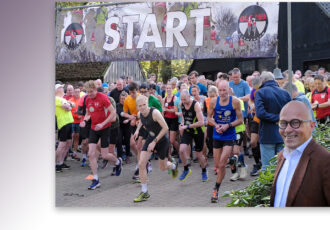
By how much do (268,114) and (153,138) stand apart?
1396 mm

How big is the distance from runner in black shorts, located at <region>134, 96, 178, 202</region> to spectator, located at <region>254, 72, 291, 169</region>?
1.08 metres

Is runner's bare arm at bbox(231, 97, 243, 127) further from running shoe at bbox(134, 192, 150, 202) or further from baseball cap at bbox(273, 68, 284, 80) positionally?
running shoe at bbox(134, 192, 150, 202)

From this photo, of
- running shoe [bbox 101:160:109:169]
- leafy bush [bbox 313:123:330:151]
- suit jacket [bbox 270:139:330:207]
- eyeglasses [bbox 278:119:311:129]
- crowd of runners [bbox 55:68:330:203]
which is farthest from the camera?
running shoe [bbox 101:160:109:169]

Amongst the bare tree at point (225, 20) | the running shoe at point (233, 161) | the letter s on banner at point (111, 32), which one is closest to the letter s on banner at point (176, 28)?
the bare tree at point (225, 20)

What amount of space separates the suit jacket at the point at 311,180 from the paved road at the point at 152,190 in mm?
1969

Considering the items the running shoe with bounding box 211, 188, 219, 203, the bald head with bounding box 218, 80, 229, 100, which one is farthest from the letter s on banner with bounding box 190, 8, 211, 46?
the running shoe with bounding box 211, 188, 219, 203

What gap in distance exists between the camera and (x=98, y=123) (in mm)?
5410

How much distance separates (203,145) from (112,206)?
4.78 ft

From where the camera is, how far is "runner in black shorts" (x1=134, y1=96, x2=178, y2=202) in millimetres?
Answer: 4801

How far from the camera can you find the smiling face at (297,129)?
2627 millimetres

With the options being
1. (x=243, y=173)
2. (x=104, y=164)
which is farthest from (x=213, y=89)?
(x=104, y=164)

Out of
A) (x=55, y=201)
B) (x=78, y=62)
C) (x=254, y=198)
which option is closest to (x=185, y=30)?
(x=78, y=62)

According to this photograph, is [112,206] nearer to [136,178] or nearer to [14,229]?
[136,178]

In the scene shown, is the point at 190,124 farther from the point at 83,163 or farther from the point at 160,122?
the point at 83,163
